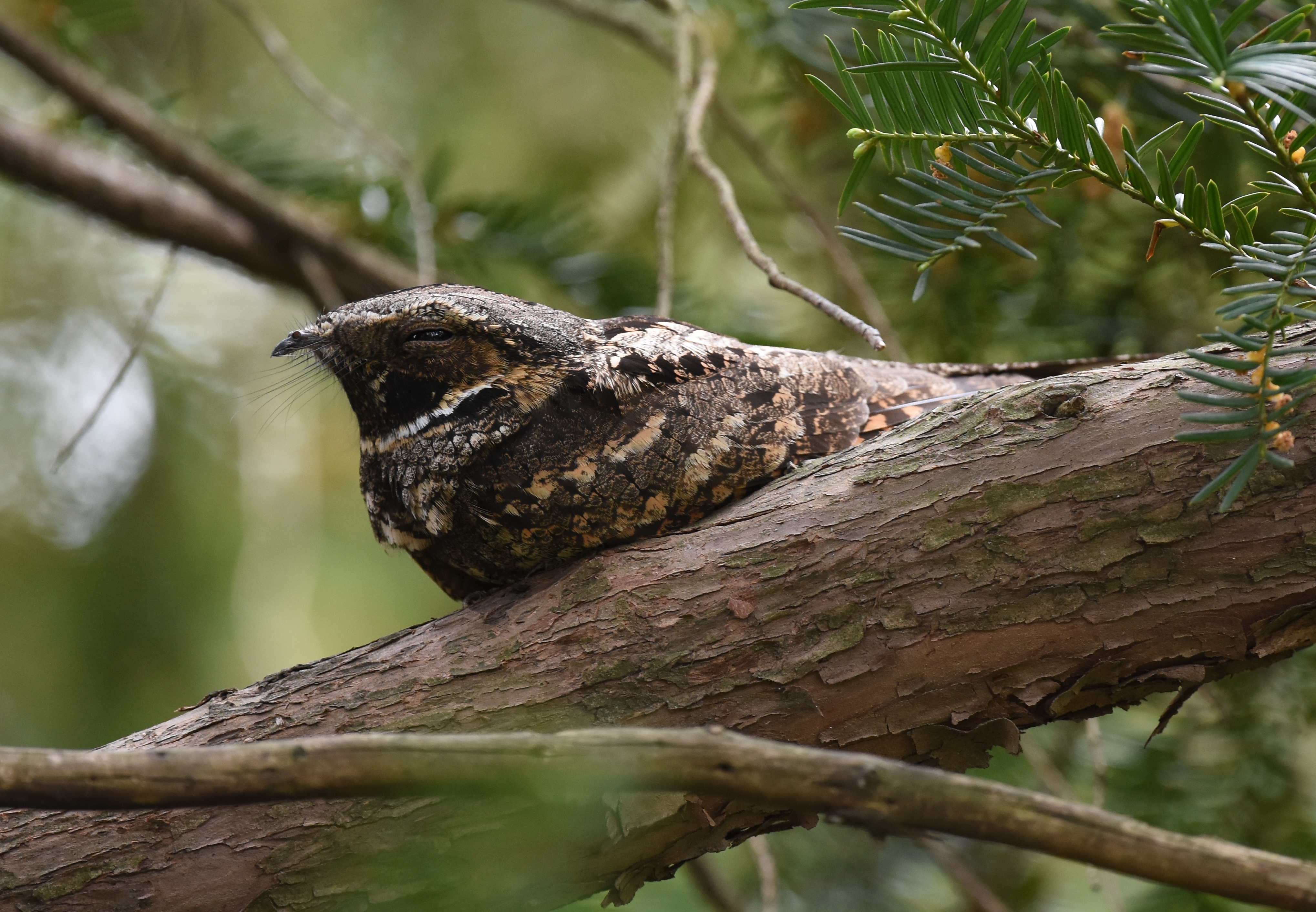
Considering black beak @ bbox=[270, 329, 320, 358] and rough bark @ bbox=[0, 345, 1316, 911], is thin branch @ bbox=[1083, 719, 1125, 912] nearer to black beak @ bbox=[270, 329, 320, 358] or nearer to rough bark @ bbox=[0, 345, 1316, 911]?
rough bark @ bbox=[0, 345, 1316, 911]

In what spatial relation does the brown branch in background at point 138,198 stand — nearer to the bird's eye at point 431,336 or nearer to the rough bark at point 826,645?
the bird's eye at point 431,336

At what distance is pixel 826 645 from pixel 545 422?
0.69m

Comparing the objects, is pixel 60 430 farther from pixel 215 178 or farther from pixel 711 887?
pixel 711 887

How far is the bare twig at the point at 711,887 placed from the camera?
279 cm

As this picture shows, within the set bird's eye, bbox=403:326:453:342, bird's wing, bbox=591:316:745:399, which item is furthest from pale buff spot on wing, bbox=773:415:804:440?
bird's eye, bbox=403:326:453:342

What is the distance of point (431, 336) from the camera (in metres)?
2.05

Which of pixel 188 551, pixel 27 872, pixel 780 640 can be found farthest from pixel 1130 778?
pixel 188 551

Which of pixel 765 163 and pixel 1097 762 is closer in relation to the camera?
pixel 1097 762

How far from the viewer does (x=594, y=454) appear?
75.2 inches

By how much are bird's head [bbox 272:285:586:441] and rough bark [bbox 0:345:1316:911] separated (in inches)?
16.7

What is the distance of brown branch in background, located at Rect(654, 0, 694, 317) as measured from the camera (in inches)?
103

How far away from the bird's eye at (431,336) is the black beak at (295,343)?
0.25m

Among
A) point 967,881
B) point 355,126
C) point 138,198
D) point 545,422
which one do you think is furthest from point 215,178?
point 967,881

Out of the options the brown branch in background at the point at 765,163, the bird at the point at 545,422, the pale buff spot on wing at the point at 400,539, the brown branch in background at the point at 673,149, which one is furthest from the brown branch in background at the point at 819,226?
the pale buff spot on wing at the point at 400,539
